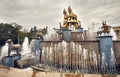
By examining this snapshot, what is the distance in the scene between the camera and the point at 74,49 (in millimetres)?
12977

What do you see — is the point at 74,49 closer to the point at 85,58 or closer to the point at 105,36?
the point at 85,58

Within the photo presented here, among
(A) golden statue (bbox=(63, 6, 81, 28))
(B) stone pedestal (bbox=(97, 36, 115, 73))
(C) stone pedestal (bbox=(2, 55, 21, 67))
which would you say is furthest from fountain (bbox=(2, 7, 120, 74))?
(A) golden statue (bbox=(63, 6, 81, 28))

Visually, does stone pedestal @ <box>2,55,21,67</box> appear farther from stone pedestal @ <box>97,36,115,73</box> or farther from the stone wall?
the stone wall

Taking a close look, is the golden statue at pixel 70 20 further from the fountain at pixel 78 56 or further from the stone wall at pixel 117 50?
the stone wall at pixel 117 50

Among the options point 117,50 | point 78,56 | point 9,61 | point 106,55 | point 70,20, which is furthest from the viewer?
point 70,20

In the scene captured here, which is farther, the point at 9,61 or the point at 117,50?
the point at 9,61

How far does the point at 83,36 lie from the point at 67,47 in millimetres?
5993

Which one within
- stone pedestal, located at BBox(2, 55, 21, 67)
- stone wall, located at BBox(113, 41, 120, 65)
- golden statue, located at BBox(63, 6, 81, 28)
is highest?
golden statue, located at BBox(63, 6, 81, 28)

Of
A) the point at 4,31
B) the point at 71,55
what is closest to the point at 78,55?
the point at 71,55

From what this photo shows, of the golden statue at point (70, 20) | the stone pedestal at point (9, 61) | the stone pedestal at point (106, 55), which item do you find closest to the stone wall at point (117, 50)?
the stone pedestal at point (106, 55)

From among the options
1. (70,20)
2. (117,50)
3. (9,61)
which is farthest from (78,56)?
(70,20)

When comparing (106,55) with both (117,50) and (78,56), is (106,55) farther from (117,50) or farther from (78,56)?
(78,56)

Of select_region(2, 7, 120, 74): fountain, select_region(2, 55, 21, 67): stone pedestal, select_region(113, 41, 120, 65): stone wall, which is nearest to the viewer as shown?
Answer: select_region(2, 7, 120, 74): fountain

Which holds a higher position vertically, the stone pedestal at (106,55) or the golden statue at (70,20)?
the golden statue at (70,20)
